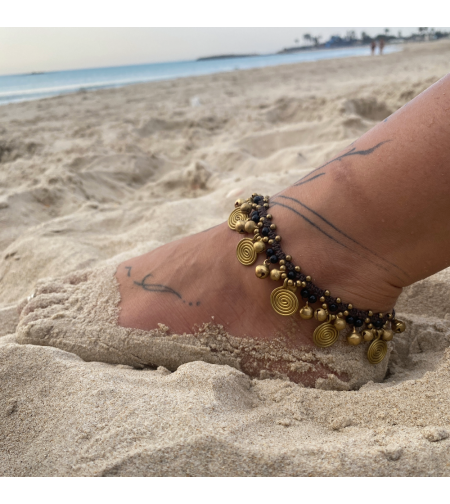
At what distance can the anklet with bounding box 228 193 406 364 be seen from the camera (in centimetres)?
105

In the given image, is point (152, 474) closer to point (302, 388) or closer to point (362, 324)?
point (302, 388)

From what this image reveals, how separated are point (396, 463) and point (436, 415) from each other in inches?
6.9

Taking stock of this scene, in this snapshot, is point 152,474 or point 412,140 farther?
point 412,140

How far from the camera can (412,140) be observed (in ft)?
3.01

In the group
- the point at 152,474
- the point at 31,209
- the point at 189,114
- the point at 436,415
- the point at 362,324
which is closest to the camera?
the point at 152,474

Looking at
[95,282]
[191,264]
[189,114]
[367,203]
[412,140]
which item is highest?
[412,140]

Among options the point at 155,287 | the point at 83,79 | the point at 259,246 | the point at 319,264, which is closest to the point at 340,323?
the point at 319,264

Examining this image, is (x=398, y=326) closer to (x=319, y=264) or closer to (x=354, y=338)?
(x=354, y=338)

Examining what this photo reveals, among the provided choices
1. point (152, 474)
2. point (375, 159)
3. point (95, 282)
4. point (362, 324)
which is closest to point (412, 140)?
point (375, 159)

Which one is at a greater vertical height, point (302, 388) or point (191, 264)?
point (191, 264)

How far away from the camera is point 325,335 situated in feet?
3.50

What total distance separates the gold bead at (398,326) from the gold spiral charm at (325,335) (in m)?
0.17

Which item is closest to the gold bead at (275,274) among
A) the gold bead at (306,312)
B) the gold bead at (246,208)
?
the gold bead at (306,312)

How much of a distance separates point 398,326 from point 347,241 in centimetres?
30
